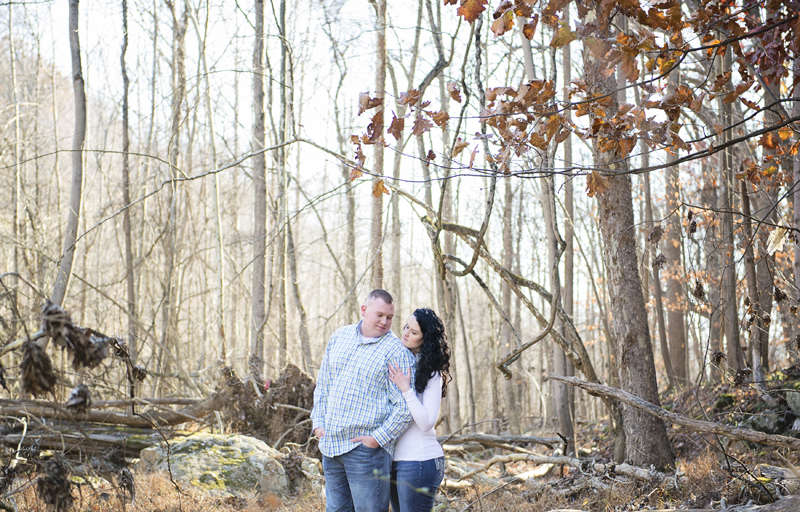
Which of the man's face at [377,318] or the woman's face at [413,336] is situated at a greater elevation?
the man's face at [377,318]

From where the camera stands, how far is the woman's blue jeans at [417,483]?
3424 mm

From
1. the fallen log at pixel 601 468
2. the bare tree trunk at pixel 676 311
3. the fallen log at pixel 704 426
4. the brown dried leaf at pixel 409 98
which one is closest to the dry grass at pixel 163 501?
the fallen log at pixel 601 468

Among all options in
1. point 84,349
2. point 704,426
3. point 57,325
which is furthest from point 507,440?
point 57,325

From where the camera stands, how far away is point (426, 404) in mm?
3480

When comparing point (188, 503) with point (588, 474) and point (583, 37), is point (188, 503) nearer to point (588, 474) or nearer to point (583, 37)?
point (588, 474)

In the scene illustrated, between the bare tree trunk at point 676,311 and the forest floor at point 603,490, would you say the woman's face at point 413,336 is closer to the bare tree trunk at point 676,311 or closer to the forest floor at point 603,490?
the forest floor at point 603,490

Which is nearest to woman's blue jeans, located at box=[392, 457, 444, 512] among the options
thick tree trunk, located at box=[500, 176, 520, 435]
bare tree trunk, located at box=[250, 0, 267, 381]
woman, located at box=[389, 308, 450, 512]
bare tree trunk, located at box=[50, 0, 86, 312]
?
woman, located at box=[389, 308, 450, 512]

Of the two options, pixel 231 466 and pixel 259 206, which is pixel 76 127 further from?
pixel 259 206

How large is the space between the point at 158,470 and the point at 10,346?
15.4ft

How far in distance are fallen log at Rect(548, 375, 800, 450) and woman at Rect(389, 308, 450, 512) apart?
1.99 m

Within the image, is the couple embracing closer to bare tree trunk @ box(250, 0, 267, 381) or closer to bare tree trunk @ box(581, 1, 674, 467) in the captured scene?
bare tree trunk @ box(581, 1, 674, 467)

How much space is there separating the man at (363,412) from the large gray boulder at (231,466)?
2982 millimetres

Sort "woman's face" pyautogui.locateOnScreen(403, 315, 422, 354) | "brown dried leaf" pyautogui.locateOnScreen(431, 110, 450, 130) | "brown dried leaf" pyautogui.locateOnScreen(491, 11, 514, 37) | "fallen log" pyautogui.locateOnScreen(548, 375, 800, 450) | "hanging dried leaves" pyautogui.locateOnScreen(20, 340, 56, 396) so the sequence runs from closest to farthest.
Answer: "hanging dried leaves" pyautogui.locateOnScreen(20, 340, 56, 396) → "brown dried leaf" pyautogui.locateOnScreen(491, 11, 514, 37) → "woman's face" pyautogui.locateOnScreen(403, 315, 422, 354) → "brown dried leaf" pyautogui.locateOnScreen(431, 110, 450, 130) → "fallen log" pyautogui.locateOnScreen(548, 375, 800, 450)

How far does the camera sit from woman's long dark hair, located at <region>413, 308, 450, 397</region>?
3543mm
